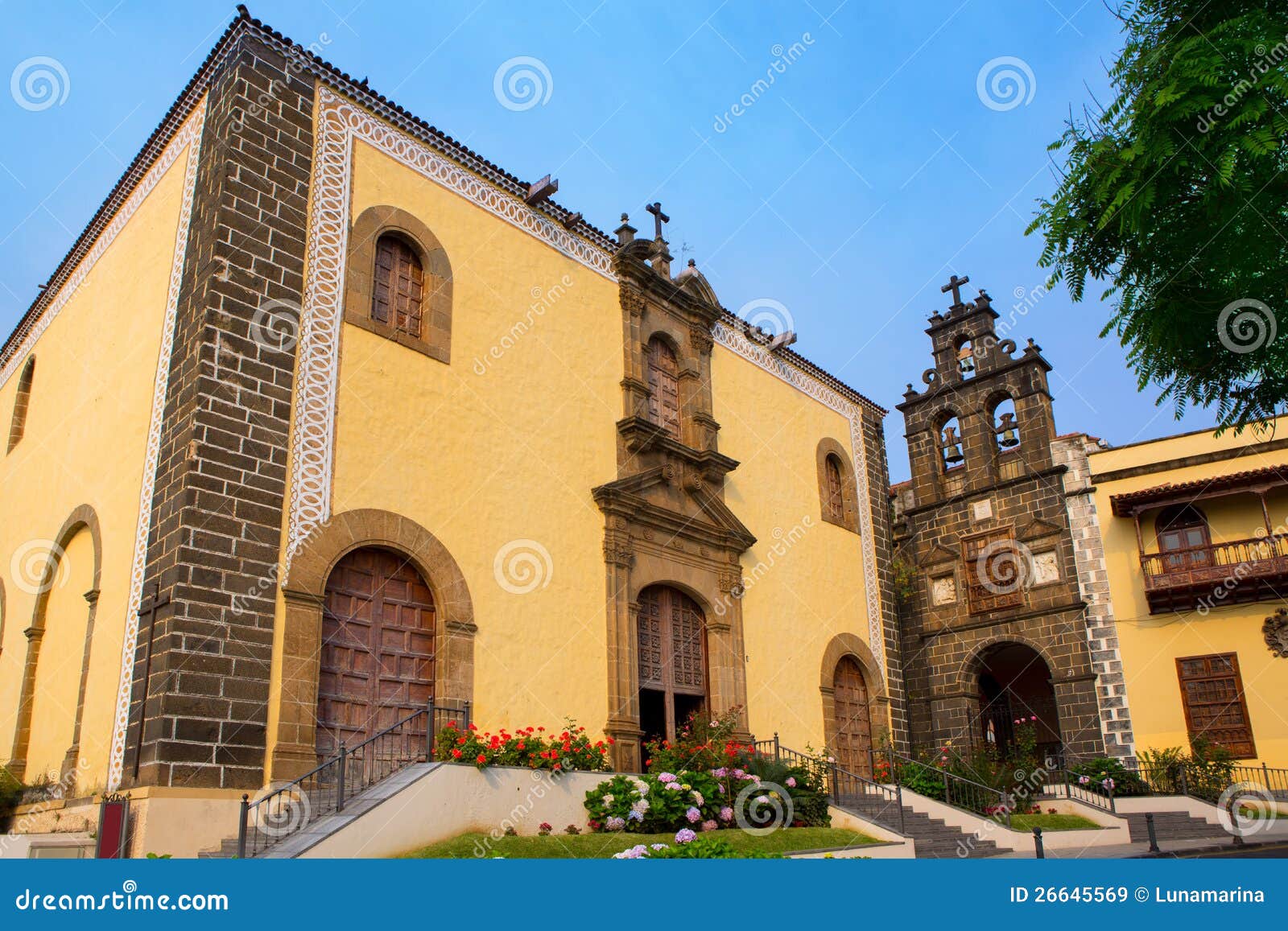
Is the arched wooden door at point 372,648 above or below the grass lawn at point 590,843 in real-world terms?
above

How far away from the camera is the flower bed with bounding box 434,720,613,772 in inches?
404

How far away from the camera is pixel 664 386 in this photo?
16.6 meters

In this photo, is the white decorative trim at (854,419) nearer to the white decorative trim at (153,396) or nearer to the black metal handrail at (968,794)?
the black metal handrail at (968,794)

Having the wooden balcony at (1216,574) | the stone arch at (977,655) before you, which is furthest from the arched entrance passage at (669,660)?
the wooden balcony at (1216,574)

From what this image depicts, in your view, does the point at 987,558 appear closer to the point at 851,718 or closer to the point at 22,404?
the point at 851,718

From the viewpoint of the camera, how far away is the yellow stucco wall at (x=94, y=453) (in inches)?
418

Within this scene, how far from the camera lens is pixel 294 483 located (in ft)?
34.3

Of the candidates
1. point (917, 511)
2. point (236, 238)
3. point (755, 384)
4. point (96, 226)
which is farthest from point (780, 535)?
point (96, 226)

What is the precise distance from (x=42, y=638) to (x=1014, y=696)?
760 inches

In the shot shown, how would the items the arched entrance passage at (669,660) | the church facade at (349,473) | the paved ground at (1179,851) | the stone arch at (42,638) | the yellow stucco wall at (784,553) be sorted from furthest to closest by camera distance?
the yellow stucco wall at (784,553) < the arched entrance passage at (669,660) < the paved ground at (1179,851) < the stone arch at (42,638) < the church facade at (349,473)

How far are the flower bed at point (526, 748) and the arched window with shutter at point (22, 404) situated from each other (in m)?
9.77

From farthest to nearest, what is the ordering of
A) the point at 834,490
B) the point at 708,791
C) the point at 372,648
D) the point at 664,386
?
the point at 834,490 < the point at 664,386 < the point at 708,791 < the point at 372,648

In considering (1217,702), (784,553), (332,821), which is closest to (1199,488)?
(1217,702)

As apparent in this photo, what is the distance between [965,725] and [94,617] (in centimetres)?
1593
